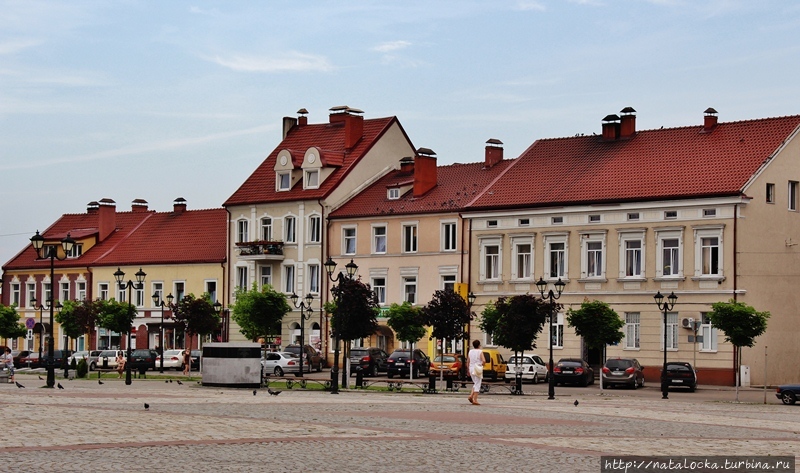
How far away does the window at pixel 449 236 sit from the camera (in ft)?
229

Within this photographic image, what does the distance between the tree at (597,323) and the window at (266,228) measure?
25519 mm

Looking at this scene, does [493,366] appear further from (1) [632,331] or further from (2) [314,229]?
(2) [314,229]

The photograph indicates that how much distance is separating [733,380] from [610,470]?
4234 cm

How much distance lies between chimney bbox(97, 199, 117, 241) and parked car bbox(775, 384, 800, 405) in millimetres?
58881

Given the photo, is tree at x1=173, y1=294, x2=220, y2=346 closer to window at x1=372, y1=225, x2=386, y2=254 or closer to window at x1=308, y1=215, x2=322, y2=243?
window at x1=308, y1=215, x2=322, y2=243

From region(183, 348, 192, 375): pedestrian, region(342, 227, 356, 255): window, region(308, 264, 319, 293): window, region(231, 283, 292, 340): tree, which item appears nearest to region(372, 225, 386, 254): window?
region(342, 227, 356, 255): window

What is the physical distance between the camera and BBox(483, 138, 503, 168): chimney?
7282 centimetres

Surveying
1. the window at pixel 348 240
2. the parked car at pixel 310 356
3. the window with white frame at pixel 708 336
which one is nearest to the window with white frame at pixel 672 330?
the window with white frame at pixel 708 336

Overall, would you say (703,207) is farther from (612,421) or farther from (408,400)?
(612,421)

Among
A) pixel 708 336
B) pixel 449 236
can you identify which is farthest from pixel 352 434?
pixel 449 236

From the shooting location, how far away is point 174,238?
87188mm

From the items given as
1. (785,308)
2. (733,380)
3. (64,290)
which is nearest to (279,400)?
(733,380)

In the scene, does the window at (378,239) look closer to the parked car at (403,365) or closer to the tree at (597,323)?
the parked car at (403,365)

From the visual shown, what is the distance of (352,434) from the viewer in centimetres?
2228
